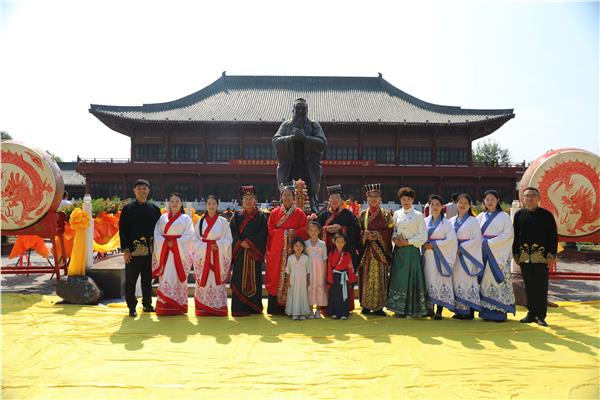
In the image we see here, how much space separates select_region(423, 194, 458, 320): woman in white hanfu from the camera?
4.96 metres

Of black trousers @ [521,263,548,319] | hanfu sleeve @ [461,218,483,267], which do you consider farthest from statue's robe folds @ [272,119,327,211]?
black trousers @ [521,263,548,319]

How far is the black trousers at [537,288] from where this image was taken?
16.2ft

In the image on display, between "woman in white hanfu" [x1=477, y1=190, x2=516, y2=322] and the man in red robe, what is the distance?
2410mm

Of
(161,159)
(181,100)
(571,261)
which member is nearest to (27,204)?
(571,261)

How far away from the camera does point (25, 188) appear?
6.70 meters

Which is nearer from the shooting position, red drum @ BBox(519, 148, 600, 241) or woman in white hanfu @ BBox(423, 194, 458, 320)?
woman in white hanfu @ BBox(423, 194, 458, 320)

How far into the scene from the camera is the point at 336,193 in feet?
17.3

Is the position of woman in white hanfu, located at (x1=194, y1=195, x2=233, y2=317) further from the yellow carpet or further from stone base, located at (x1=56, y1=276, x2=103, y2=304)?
stone base, located at (x1=56, y1=276, x2=103, y2=304)

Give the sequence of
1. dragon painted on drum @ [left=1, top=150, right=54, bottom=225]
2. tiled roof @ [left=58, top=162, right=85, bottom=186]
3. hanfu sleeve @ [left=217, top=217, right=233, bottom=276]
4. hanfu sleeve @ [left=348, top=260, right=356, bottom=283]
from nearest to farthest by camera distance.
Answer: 1. hanfu sleeve @ [left=348, top=260, right=356, bottom=283]
2. hanfu sleeve @ [left=217, top=217, right=233, bottom=276]
3. dragon painted on drum @ [left=1, top=150, right=54, bottom=225]
4. tiled roof @ [left=58, top=162, right=85, bottom=186]

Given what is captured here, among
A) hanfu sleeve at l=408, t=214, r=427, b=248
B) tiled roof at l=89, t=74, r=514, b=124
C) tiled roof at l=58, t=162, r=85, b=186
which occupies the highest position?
tiled roof at l=89, t=74, r=514, b=124

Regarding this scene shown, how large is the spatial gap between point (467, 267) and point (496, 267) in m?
0.37

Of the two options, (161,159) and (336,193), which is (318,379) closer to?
(336,193)

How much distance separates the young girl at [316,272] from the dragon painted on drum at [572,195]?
4.37 m

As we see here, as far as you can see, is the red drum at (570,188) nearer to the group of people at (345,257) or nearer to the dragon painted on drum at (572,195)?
the dragon painted on drum at (572,195)
